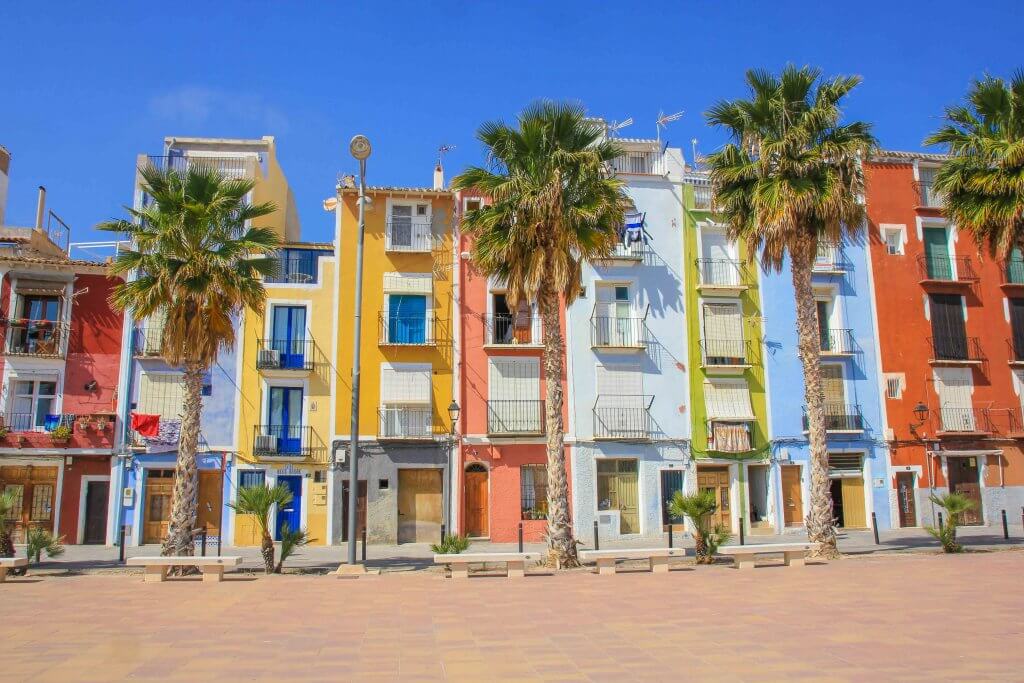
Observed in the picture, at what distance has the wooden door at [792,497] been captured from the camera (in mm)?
29562

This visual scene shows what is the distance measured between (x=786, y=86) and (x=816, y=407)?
7.88 metres

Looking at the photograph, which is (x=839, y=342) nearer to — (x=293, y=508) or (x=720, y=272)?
(x=720, y=272)

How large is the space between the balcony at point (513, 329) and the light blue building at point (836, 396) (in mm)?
8826

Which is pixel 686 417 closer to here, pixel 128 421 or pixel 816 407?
pixel 816 407

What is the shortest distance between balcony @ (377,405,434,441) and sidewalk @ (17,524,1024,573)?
12.3ft

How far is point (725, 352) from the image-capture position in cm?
3000

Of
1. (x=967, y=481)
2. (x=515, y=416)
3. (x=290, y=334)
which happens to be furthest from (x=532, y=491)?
(x=967, y=481)

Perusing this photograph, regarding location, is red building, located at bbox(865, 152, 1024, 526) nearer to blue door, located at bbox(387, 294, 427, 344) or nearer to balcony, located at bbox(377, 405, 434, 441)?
balcony, located at bbox(377, 405, 434, 441)

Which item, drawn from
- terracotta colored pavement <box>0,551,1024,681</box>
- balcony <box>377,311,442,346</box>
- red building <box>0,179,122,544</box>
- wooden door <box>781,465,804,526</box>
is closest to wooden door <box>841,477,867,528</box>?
wooden door <box>781,465,804,526</box>

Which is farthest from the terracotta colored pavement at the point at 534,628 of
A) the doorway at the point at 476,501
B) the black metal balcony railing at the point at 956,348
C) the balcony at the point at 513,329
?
the black metal balcony railing at the point at 956,348

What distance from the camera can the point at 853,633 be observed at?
378 inches

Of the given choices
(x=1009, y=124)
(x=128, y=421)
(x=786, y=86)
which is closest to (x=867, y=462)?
(x=1009, y=124)

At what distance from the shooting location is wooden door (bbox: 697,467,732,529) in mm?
29328

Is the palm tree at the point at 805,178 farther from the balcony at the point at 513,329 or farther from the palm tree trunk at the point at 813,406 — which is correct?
the balcony at the point at 513,329
